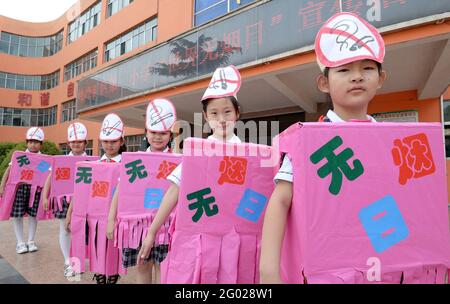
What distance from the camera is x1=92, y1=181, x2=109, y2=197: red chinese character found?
2.67 meters

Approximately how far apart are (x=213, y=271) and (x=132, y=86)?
8.30 metres

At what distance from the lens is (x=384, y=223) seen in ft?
3.20

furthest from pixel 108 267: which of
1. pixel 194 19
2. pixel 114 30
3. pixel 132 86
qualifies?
pixel 114 30

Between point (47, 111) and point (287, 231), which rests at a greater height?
point (47, 111)

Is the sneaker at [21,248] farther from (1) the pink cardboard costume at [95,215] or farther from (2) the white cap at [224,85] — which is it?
(2) the white cap at [224,85]

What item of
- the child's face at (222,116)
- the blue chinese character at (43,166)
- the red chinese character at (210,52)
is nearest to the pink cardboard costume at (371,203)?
the child's face at (222,116)

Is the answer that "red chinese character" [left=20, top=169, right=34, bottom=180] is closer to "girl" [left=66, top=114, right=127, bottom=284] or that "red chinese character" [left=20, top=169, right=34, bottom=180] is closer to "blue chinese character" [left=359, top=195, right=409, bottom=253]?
"girl" [left=66, top=114, right=127, bottom=284]

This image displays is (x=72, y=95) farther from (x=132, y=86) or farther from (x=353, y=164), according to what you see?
(x=353, y=164)

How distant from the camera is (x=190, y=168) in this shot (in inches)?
56.3

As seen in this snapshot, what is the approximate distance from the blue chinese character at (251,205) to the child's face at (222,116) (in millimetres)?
417

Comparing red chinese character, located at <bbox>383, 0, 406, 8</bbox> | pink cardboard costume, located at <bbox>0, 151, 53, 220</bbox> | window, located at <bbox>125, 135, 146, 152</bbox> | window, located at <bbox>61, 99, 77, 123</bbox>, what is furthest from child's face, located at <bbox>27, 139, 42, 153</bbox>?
window, located at <bbox>61, 99, 77, 123</bbox>

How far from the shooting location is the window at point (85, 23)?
17.6 m

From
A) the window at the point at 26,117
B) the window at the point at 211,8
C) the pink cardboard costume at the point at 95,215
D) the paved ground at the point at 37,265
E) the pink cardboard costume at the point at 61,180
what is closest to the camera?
the pink cardboard costume at the point at 95,215

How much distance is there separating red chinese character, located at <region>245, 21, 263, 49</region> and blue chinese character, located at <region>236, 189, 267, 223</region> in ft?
15.8
